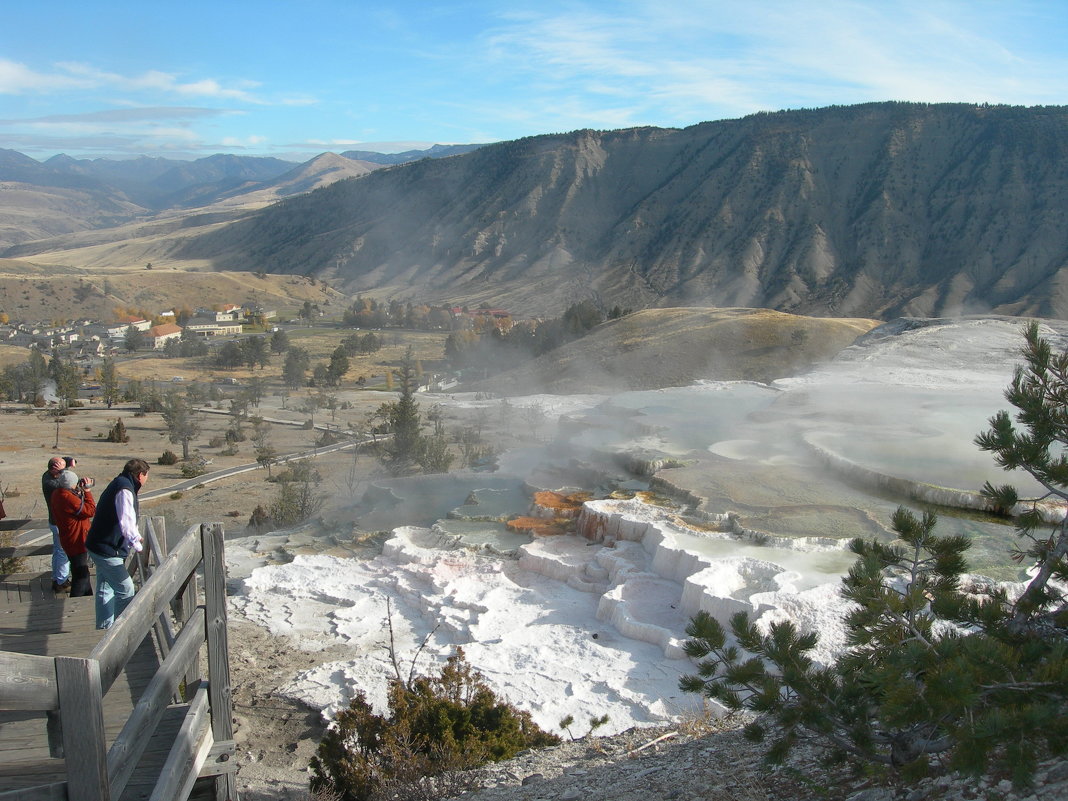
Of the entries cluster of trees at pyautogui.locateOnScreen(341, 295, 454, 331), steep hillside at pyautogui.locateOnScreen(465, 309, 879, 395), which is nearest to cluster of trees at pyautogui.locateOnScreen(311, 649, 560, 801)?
steep hillside at pyautogui.locateOnScreen(465, 309, 879, 395)

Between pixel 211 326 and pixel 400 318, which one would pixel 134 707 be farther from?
pixel 211 326

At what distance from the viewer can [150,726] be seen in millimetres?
2809

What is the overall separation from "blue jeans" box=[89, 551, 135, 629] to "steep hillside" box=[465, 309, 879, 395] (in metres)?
25.1

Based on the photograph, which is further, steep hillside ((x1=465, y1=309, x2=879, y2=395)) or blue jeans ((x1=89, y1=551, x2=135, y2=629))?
steep hillside ((x1=465, y1=309, x2=879, y2=395))

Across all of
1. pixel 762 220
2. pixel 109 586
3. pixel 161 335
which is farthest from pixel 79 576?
pixel 762 220

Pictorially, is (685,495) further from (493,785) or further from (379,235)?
(379,235)

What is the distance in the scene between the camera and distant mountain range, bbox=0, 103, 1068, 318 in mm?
67750

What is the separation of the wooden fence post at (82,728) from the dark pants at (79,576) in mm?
3844

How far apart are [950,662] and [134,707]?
295 cm

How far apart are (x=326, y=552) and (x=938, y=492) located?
9.05 metres

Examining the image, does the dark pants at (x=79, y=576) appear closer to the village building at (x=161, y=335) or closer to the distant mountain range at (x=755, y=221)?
the distant mountain range at (x=755, y=221)

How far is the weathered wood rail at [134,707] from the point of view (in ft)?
6.71

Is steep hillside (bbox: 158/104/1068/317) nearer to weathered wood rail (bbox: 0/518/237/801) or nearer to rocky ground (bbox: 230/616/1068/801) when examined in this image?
rocky ground (bbox: 230/616/1068/801)

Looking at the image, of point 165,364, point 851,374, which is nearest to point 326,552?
point 851,374
